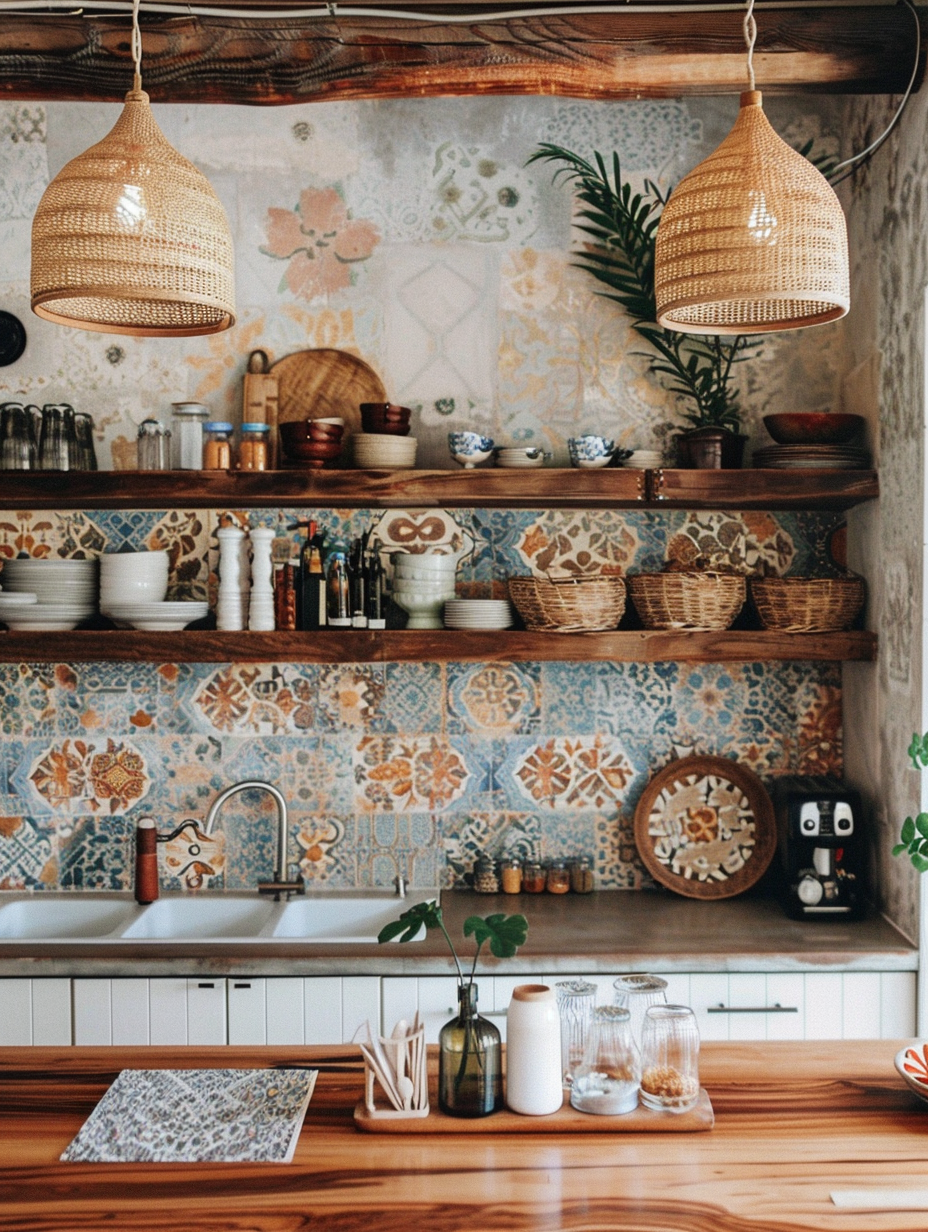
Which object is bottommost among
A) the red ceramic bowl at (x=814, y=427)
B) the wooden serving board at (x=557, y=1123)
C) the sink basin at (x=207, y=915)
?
the sink basin at (x=207, y=915)

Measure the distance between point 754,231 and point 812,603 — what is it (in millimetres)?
1689

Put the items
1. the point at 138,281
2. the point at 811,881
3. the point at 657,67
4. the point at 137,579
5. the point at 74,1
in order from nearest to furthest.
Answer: the point at 138,281 < the point at 74,1 < the point at 657,67 < the point at 811,881 < the point at 137,579

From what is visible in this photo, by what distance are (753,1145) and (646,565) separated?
6.51 feet

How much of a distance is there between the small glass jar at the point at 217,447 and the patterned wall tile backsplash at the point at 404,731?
210 millimetres

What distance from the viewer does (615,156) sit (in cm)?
335

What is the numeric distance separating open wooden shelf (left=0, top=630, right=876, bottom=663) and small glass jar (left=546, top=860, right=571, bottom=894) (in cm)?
66

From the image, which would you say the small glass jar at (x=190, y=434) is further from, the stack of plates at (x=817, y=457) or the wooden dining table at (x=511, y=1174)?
the wooden dining table at (x=511, y=1174)

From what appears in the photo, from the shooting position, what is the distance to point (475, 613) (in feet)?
10.3

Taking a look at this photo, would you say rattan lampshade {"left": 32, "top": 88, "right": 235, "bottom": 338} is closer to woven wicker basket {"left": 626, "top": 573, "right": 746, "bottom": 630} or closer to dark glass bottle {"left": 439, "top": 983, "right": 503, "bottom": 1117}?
dark glass bottle {"left": 439, "top": 983, "right": 503, "bottom": 1117}

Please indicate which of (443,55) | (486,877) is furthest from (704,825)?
(443,55)

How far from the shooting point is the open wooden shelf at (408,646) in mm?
3113

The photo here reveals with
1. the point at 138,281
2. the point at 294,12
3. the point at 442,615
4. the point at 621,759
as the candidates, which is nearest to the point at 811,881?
the point at 621,759

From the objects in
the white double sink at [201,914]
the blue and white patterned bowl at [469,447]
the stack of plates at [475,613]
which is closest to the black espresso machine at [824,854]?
the stack of plates at [475,613]

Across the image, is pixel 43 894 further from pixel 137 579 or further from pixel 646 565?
pixel 646 565
